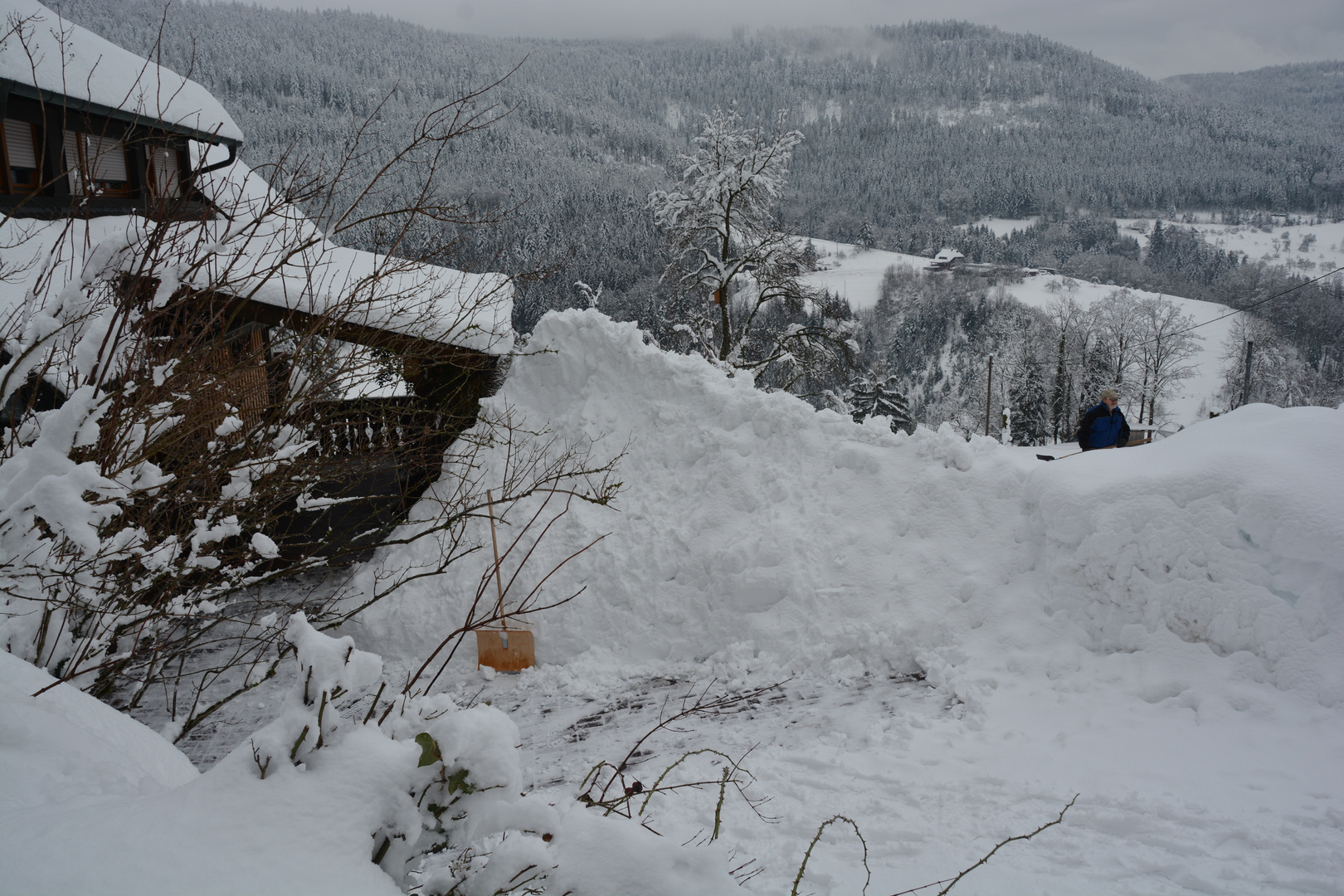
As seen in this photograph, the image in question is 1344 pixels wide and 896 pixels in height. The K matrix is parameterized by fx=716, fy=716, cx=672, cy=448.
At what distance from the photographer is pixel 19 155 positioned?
8859 mm

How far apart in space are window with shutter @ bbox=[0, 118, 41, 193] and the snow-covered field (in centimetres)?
655

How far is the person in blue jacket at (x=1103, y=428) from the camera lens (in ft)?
27.3

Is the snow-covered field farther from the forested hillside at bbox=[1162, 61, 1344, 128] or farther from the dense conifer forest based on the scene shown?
the forested hillside at bbox=[1162, 61, 1344, 128]

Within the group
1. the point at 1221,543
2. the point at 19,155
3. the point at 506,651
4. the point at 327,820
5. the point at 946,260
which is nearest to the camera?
the point at 327,820

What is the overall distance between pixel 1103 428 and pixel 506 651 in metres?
7.11

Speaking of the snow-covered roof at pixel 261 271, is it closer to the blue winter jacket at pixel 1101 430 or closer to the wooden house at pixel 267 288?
the wooden house at pixel 267 288

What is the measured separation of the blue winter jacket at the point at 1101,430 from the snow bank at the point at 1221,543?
5.35 ft

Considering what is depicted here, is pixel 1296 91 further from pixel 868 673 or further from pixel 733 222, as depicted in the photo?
pixel 868 673

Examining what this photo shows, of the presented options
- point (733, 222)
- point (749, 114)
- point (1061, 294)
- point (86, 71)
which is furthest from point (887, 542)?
point (749, 114)

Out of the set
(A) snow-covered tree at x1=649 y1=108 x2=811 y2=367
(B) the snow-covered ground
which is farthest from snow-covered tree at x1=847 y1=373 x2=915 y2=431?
(A) snow-covered tree at x1=649 y1=108 x2=811 y2=367

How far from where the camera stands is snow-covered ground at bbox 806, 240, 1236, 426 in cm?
5366

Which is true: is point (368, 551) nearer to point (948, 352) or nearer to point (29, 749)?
point (29, 749)

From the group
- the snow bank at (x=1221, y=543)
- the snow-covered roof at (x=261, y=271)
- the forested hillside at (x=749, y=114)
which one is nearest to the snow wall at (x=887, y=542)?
the snow bank at (x=1221, y=543)

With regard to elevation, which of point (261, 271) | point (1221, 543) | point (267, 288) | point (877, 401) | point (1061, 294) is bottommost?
point (877, 401)
